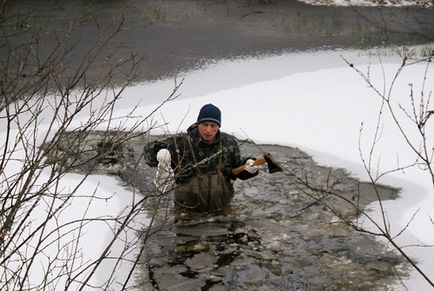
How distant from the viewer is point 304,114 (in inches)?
335

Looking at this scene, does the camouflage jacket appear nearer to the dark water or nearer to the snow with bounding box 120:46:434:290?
the snow with bounding box 120:46:434:290

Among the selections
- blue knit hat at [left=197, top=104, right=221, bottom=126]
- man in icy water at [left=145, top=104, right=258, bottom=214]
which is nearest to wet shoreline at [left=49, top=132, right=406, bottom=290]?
man in icy water at [left=145, top=104, right=258, bottom=214]

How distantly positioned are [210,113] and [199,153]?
0.39 m

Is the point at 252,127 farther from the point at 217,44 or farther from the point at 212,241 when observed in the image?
the point at 217,44

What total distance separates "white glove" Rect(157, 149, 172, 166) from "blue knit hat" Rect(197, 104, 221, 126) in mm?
461

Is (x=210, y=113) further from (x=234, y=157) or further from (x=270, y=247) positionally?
(x=270, y=247)

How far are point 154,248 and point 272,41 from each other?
812cm

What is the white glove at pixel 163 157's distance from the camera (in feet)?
18.1

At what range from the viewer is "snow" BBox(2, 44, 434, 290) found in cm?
563

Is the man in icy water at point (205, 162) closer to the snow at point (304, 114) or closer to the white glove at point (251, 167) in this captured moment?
the white glove at point (251, 167)

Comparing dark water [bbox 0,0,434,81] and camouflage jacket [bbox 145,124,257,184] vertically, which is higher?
dark water [bbox 0,0,434,81]

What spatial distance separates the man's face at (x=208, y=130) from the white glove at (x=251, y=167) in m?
0.41

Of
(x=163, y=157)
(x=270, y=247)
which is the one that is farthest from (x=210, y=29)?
(x=270, y=247)

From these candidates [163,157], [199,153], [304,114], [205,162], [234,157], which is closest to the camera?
[163,157]
